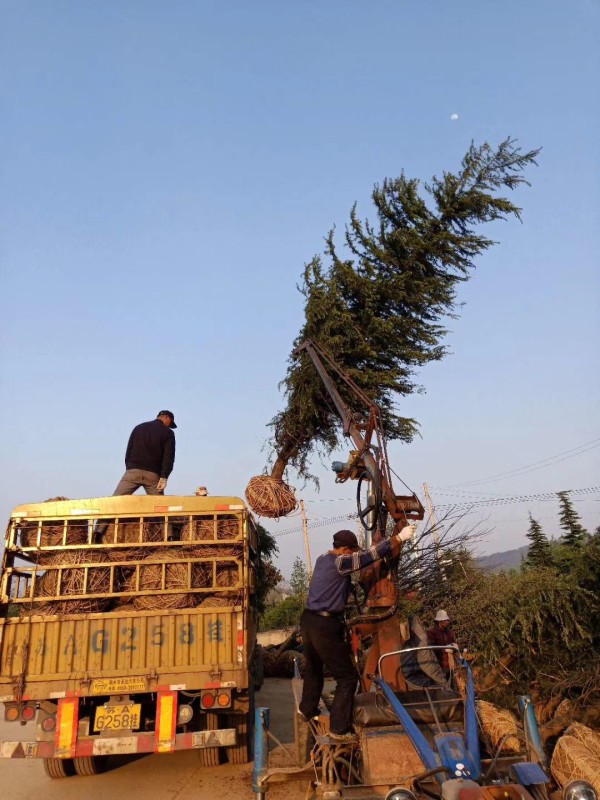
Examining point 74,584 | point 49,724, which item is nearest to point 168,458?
point 74,584

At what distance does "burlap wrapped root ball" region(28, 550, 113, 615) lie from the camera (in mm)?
6688

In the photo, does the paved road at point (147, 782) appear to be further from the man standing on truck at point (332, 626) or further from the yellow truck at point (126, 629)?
the man standing on truck at point (332, 626)

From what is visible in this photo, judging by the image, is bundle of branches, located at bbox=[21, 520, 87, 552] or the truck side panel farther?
bundle of branches, located at bbox=[21, 520, 87, 552]

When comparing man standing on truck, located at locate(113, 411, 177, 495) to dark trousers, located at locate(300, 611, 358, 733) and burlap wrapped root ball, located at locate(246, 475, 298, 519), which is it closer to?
burlap wrapped root ball, located at locate(246, 475, 298, 519)

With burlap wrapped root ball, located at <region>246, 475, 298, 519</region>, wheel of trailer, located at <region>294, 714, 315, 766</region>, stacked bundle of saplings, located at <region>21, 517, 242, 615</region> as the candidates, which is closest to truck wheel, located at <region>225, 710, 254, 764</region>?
wheel of trailer, located at <region>294, 714, 315, 766</region>

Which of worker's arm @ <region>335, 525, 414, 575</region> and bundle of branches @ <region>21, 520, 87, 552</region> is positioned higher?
bundle of branches @ <region>21, 520, 87, 552</region>

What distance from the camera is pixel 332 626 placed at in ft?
18.1

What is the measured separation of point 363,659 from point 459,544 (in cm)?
742

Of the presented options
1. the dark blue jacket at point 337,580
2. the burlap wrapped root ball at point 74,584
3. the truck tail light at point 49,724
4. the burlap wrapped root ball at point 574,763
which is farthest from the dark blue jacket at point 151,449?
the burlap wrapped root ball at point 574,763

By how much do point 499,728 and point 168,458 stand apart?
18.8ft

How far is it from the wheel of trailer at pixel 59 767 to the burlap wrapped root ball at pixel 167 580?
2.10 meters

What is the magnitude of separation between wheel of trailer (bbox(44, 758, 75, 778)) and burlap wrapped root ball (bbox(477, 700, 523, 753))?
4.89m

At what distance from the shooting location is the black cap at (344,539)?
5926mm

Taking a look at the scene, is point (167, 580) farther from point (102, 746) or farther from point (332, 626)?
point (332, 626)
